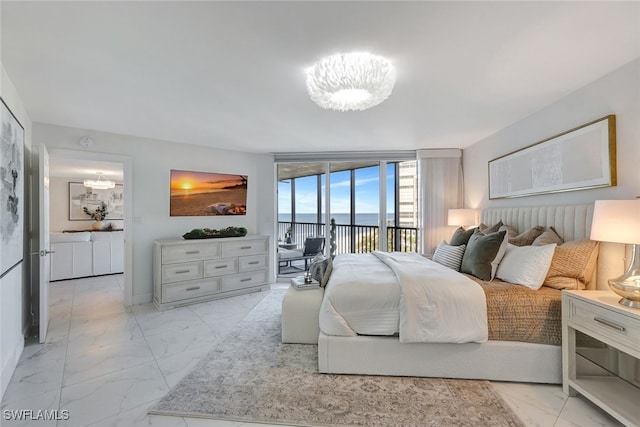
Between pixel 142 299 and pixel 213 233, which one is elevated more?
pixel 213 233

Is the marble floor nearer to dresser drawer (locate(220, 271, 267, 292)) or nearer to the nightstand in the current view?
the nightstand

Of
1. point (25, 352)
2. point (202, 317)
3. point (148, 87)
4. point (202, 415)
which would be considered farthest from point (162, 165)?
point (202, 415)

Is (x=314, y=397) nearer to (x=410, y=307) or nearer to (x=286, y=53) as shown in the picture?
(x=410, y=307)

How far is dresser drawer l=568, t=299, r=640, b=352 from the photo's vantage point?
1432mm

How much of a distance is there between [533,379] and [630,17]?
2.30 m

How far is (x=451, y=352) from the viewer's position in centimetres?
203

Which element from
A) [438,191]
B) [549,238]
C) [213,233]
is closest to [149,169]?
[213,233]

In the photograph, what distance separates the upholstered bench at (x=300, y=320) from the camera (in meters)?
2.55

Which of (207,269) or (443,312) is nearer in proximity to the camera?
(443,312)

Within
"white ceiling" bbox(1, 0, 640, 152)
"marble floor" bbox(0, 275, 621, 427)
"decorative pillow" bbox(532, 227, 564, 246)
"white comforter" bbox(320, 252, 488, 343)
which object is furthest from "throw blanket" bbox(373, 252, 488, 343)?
"white ceiling" bbox(1, 0, 640, 152)

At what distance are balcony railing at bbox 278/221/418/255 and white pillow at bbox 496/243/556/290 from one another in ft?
7.69

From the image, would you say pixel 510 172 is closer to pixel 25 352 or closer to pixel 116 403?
pixel 116 403

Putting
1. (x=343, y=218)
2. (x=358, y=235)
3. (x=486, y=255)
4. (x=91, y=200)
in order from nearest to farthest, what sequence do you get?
(x=486, y=255), (x=343, y=218), (x=358, y=235), (x=91, y=200)

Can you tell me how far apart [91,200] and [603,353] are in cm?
876
